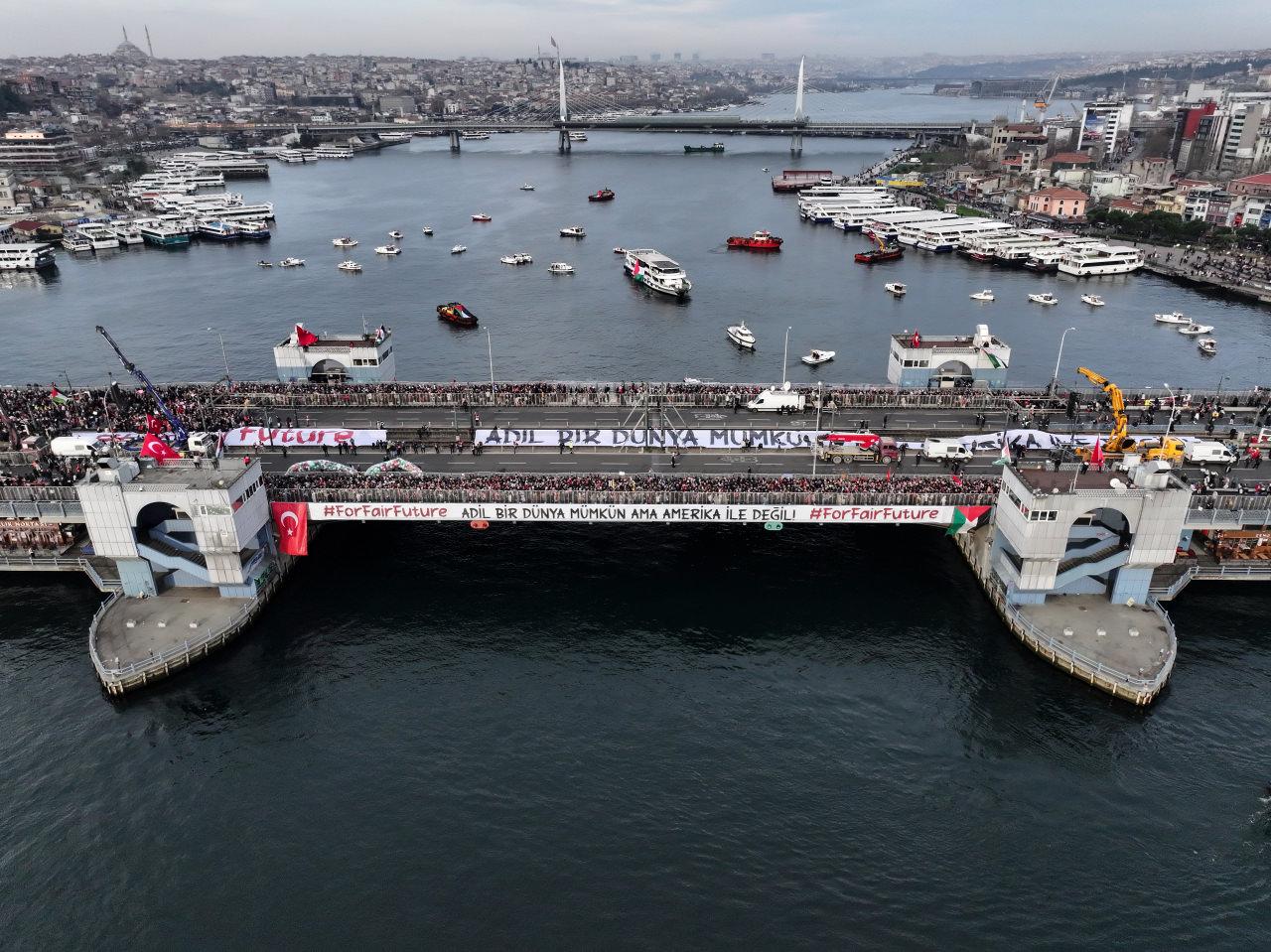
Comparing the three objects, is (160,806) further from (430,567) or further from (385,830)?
→ (430,567)

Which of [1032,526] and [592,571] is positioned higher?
[1032,526]

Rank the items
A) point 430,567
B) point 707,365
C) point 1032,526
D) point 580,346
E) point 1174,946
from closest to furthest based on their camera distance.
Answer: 1. point 1174,946
2. point 1032,526
3. point 430,567
4. point 707,365
5. point 580,346

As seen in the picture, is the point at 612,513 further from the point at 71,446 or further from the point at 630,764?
the point at 71,446

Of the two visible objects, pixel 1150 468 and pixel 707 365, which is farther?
pixel 707 365

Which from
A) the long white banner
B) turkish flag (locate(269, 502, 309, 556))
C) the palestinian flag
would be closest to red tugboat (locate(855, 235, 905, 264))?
the palestinian flag

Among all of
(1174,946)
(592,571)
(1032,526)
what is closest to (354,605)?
(592,571)

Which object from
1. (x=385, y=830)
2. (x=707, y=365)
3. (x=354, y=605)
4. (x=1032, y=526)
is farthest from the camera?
(x=707, y=365)
